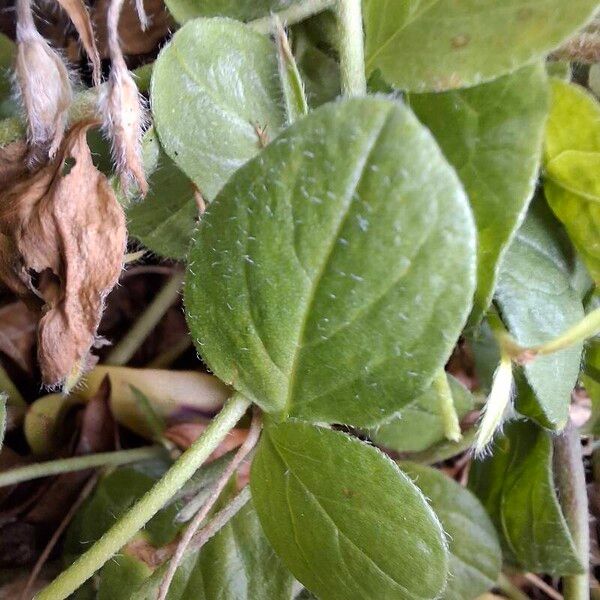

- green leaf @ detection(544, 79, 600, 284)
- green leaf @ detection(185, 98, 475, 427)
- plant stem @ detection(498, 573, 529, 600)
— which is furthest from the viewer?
plant stem @ detection(498, 573, 529, 600)

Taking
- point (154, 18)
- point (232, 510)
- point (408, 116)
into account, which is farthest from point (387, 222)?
point (154, 18)

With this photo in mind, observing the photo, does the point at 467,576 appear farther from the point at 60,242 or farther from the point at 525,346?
the point at 60,242

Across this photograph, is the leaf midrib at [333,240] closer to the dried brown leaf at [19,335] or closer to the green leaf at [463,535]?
the green leaf at [463,535]

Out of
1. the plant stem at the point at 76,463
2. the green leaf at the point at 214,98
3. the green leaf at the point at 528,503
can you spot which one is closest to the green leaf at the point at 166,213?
the green leaf at the point at 214,98

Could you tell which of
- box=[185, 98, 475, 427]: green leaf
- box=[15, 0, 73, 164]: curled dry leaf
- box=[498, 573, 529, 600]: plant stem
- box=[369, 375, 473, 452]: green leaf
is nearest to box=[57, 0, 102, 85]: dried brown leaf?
box=[15, 0, 73, 164]: curled dry leaf

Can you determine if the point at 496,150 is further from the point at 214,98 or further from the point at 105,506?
the point at 105,506

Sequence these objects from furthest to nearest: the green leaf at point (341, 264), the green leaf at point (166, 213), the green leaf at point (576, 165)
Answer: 1. the green leaf at point (166, 213)
2. the green leaf at point (576, 165)
3. the green leaf at point (341, 264)

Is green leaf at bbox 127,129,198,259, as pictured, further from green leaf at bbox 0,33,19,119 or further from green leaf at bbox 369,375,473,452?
green leaf at bbox 369,375,473,452
